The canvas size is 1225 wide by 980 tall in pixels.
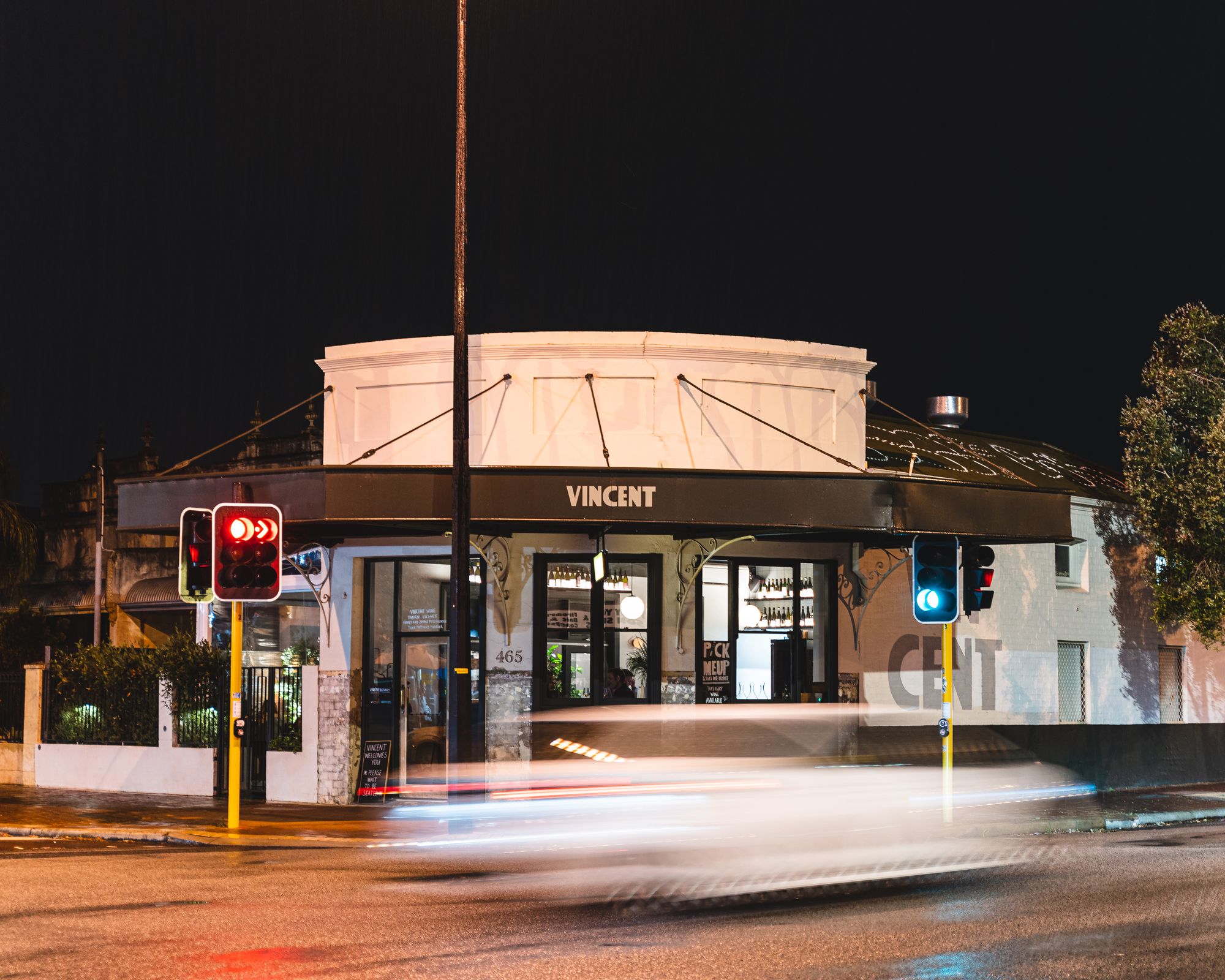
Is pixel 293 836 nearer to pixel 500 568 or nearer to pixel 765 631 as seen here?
pixel 500 568

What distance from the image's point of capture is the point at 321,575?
2167 cm

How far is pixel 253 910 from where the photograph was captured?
10.2 metres

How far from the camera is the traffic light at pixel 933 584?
56.0 ft

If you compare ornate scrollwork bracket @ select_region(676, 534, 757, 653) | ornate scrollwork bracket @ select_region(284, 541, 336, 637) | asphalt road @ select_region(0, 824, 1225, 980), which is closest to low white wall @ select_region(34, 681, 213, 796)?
ornate scrollwork bracket @ select_region(284, 541, 336, 637)

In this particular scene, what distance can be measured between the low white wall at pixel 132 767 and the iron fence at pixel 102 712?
0.22 m

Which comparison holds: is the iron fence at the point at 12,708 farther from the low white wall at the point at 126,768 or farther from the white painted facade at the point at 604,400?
the white painted facade at the point at 604,400

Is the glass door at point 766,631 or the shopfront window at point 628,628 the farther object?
the glass door at point 766,631

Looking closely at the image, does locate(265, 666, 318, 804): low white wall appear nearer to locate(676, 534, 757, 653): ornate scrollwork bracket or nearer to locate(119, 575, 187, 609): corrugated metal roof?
locate(676, 534, 757, 653): ornate scrollwork bracket

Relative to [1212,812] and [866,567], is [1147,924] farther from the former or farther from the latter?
[866,567]

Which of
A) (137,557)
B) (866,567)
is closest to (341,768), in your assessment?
(866,567)

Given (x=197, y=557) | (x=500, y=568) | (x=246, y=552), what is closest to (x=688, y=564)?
(x=500, y=568)

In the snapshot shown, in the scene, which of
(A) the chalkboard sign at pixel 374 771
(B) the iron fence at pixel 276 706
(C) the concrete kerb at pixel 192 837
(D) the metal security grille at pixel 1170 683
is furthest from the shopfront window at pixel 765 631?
(D) the metal security grille at pixel 1170 683

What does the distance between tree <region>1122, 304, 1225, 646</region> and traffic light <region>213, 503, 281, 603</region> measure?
58.2 ft

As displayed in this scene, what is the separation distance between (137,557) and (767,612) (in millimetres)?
27053
